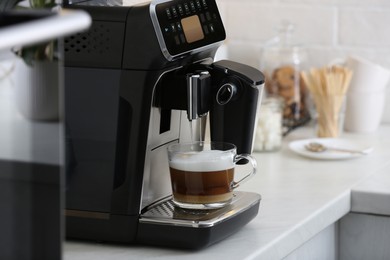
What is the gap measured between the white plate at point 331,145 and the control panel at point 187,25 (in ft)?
2.17

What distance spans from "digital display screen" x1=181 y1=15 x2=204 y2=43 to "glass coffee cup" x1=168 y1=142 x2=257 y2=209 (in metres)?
0.16

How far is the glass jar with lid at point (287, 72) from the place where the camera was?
90.0 inches

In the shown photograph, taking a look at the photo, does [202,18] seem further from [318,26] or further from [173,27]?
[318,26]

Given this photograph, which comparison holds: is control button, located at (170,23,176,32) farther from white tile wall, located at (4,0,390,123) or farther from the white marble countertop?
white tile wall, located at (4,0,390,123)

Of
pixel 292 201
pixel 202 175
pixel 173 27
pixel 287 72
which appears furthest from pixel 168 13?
pixel 287 72

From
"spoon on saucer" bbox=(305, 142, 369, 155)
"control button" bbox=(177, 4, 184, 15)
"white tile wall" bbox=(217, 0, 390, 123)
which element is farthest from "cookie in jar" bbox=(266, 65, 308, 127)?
"control button" bbox=(177, 4, 184, 15)

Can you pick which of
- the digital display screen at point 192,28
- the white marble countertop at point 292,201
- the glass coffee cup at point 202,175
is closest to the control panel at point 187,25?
the digital display screen at point 192,28

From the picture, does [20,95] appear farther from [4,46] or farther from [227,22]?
[227,22]

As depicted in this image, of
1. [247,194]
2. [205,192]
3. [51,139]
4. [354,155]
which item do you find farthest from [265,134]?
[51,139]

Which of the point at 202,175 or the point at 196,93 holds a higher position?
the point at 196,93

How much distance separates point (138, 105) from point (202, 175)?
0.14 meters

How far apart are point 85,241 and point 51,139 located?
0.61m

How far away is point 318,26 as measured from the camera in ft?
7.74

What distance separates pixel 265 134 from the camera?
6.66 ft
